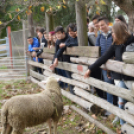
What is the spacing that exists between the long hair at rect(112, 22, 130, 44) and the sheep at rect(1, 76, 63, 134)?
159cm

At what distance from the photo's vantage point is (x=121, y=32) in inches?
113

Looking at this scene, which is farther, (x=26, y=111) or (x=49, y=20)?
(x=49, y=20)

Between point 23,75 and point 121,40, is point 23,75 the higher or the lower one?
the lower one

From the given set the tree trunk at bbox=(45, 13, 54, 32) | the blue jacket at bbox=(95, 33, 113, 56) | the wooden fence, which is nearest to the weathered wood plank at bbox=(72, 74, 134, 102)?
the wooden fence

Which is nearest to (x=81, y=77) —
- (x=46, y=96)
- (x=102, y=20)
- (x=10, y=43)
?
(x=46, y=96)

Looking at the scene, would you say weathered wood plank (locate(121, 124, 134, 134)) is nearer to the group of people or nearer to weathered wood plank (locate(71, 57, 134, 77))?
the group of people

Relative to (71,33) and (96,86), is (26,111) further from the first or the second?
(71,33)

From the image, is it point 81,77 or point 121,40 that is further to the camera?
point 81,77

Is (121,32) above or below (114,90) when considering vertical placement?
above

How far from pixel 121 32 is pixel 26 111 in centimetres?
190

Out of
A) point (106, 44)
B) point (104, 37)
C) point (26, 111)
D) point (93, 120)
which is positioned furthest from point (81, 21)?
point (26, 111)

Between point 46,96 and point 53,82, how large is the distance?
1.46 ft

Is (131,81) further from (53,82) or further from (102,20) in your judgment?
(53,82)

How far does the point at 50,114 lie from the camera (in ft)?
11.4
